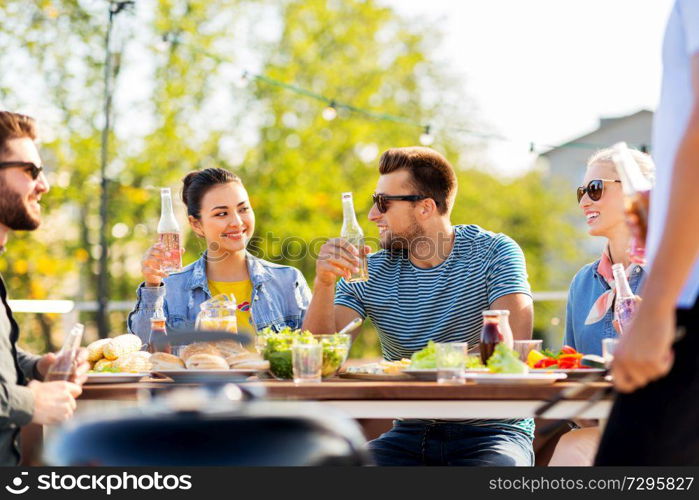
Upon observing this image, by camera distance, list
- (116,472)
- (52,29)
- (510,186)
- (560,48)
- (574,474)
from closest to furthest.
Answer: (116,472) → (574,474) → (52,29) → (560,48) → (510,186)

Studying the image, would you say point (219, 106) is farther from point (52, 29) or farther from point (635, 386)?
point (635, 386)

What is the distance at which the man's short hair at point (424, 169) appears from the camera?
392 centimetres

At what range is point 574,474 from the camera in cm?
216

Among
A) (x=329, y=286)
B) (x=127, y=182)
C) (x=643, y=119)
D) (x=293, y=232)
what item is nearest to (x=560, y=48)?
(x=293, y=232)

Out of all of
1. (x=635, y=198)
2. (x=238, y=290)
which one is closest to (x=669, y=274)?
(x=635, y=198)

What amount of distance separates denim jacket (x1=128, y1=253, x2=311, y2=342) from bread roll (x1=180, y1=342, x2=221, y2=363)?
3.03 ft

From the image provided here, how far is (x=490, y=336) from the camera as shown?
2.94 meters

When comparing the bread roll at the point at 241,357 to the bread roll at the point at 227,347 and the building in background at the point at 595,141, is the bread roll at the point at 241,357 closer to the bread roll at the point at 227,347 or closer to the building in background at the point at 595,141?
the bread roll at the point at 227,347

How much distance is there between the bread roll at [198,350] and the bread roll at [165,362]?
0.03 metres

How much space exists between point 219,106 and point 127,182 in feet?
8.42

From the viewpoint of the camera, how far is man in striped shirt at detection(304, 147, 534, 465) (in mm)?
3314

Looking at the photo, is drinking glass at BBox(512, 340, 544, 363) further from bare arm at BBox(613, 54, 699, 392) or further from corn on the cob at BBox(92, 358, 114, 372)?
corn on the cob at BBox(92, 358, 114, 372)

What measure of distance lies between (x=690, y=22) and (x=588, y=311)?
2140mm

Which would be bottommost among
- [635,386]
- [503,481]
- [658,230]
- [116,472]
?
[503,481]
